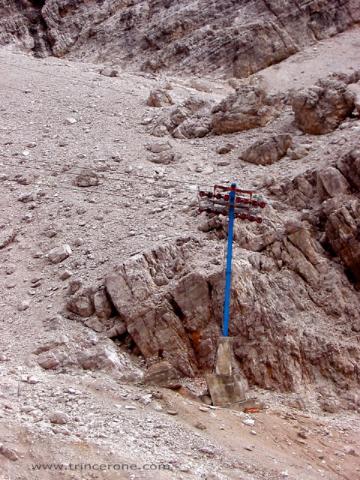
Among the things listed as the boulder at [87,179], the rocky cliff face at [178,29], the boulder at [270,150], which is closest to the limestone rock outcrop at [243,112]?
the boulder at [270,150]

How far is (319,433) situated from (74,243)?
646 cm

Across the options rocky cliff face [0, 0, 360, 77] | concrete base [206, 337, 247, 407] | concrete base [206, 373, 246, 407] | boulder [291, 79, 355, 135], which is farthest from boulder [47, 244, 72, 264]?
rocky cliff face [0, 0, 360, 77]

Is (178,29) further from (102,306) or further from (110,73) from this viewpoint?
(102,306)

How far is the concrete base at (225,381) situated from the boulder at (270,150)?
6.64 meters


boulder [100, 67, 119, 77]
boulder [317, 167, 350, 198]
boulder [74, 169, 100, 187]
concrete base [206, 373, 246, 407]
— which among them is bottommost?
concrete base [206, 373, 246, 407]

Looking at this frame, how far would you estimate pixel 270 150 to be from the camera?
15.3 m

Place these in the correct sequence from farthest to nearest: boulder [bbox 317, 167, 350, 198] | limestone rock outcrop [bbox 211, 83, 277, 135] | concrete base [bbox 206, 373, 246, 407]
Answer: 1. limestone rock outcrop [bbox 211, 83, 277, 135]
2. boulder [bbox 317, 167, 350, 198]
3. concrete base [bbox 206, 373, 246, 407]

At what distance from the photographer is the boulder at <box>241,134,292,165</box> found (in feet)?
49.9

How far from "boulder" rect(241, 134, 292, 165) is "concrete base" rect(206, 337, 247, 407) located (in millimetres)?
6637

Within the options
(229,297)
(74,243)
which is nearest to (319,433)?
(229,297)

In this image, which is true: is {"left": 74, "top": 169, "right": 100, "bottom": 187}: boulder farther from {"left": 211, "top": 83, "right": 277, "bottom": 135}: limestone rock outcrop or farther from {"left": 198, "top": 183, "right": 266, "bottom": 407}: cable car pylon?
{"left": 211, "top": 83, "right": 277, "bottom": 135}: limestone rock outcrop

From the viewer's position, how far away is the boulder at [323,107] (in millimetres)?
15852

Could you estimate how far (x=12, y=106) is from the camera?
20375 millimetres

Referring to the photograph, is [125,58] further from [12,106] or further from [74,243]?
[74,243]
